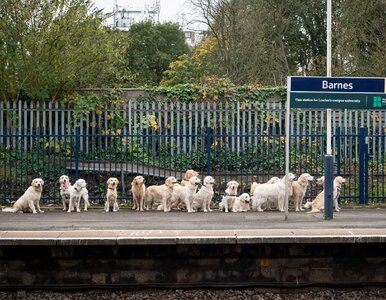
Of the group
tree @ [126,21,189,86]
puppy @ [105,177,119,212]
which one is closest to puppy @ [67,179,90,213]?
puppy @ [105,177,119,212]

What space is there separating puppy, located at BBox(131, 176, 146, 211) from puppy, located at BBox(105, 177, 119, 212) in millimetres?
423

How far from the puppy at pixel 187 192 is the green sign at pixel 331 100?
2955mm

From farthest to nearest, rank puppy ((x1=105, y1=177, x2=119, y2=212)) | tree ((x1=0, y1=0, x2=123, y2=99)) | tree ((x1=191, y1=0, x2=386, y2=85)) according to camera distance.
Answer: tree ((x1=191, y1=0, x2=386, y2=85)), tree ((x1=0, y1=0, x2=123, y2=99)), puppy ((x1=105, y1=177, x2=119, y2=212))

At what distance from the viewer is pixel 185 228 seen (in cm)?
1078

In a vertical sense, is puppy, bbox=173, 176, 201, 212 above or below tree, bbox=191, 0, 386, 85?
below

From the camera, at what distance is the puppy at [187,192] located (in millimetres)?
13529

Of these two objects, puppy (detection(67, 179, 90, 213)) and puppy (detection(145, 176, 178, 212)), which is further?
puppy (detection(145, 176, 178, 212))

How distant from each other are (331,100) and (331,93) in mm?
131

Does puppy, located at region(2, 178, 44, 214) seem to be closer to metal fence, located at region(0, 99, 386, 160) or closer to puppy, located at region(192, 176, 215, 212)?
metal fence, located at region(0, 99, 386, 160)

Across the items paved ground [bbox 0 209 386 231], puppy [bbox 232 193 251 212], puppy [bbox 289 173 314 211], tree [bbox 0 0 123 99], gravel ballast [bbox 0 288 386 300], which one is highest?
tree [bbox 0 0 123 99]

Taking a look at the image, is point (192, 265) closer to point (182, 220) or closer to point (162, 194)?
point (182, 220)

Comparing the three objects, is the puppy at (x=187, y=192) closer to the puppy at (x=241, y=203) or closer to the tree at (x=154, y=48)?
the puppy at (x=241, y=203)

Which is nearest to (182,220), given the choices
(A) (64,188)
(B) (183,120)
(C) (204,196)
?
(C) (204,196)

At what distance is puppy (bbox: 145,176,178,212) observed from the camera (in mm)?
14000
